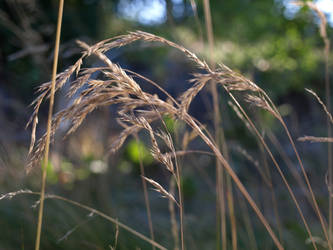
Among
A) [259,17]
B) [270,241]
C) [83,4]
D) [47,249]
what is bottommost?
[270,241]

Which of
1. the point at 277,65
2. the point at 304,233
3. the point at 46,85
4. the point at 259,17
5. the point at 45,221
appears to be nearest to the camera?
the point at 46,85

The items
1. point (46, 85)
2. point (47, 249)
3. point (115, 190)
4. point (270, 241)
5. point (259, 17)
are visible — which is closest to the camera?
point (46, 85)

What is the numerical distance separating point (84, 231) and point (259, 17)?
4312 mm

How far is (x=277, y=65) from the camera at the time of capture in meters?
6.43

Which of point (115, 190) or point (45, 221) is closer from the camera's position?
point (45, 221)

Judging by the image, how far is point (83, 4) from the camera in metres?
4.62

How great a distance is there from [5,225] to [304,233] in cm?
166

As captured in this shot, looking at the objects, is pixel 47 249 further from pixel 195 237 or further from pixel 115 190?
pixel 115 190

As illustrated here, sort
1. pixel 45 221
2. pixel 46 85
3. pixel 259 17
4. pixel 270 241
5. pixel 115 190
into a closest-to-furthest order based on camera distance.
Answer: pixel 46 85, pixel 45 221, pixel 270 241, pixel 115 190, pixel 259 17

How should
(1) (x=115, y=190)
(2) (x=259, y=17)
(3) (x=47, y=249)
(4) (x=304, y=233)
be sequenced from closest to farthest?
(3) (x=47, y=249) → (4) (x=304, y=233) → (1) (x=115, y=190) → (2) (x=259, y=17)

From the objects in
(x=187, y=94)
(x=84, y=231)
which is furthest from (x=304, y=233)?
(x=187, y=94)

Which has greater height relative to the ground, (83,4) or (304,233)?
(83,4)

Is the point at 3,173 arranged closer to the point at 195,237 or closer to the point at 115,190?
the point at 195,237

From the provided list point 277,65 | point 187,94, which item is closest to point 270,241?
point 187,94
